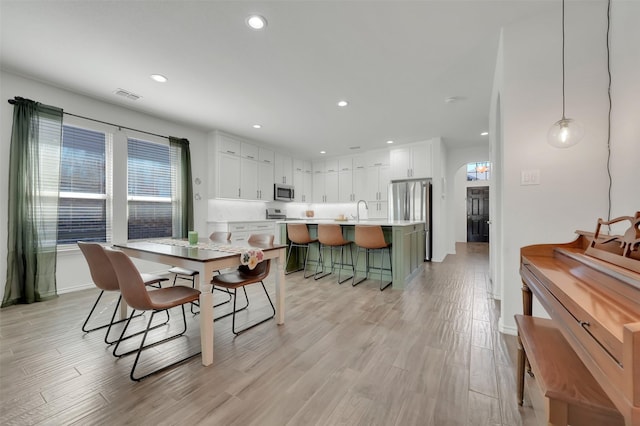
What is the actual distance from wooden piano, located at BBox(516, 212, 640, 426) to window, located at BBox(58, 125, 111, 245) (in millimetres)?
4839

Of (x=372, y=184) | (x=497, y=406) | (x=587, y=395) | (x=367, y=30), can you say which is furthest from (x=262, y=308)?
(x=372, y=184)

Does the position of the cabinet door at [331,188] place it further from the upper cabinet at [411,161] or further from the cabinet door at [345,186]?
the upper cabinet at [411,161]

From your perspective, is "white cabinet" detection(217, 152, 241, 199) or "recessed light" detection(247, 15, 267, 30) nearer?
"recessed light" detection(247, 15, 267, 30)

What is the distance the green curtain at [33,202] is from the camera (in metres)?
2.87

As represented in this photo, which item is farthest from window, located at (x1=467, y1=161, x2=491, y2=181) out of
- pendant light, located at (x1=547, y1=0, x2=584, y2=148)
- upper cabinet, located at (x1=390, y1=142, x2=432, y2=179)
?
pendant light, located at (x1=547, y1=0, x2=584, y2=148)

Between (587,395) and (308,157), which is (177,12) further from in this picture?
(308,157)

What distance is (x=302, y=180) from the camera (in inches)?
283

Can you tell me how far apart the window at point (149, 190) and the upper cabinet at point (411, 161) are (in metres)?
4.66

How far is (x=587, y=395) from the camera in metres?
0.86

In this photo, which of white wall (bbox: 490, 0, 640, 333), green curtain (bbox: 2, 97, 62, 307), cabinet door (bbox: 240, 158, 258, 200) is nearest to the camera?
white wall (bbox: 490, 0, 640, 333)

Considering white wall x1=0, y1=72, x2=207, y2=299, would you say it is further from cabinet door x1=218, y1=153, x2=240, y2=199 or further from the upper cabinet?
the upper cabinet

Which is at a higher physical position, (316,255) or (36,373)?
(316,255)

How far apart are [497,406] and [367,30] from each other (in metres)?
2.80

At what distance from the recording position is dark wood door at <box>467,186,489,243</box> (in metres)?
8.78
